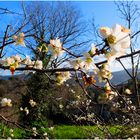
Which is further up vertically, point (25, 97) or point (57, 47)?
point (25, 97)

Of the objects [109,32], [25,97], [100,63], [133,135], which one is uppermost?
[25,97]

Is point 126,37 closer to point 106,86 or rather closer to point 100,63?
point 100,63

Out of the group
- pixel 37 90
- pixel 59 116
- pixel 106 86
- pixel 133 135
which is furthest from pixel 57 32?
A: pixel 106 86

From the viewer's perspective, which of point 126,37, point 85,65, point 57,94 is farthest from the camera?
point 57,94

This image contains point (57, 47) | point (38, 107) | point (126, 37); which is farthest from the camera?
point (38, 107)

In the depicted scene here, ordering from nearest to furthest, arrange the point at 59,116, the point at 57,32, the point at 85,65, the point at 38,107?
the point at 85,65, the point at 38,107, the point at 59,116, the point at 57,32

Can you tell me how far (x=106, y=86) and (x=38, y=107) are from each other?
11014 mm

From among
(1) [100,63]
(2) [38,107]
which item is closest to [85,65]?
(1) [100,63]

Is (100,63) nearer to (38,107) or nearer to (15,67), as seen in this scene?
(15,67)

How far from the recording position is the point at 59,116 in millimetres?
17328

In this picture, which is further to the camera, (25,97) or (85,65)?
(25,97)

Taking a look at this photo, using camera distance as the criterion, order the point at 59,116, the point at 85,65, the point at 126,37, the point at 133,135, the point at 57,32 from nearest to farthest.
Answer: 1. the point at 126,37
2. the point at 85,65
3. the point at 133,135
4. the point at 59,116
5. the point at 57,32

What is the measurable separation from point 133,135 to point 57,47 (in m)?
3.15

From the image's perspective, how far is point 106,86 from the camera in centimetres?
221
